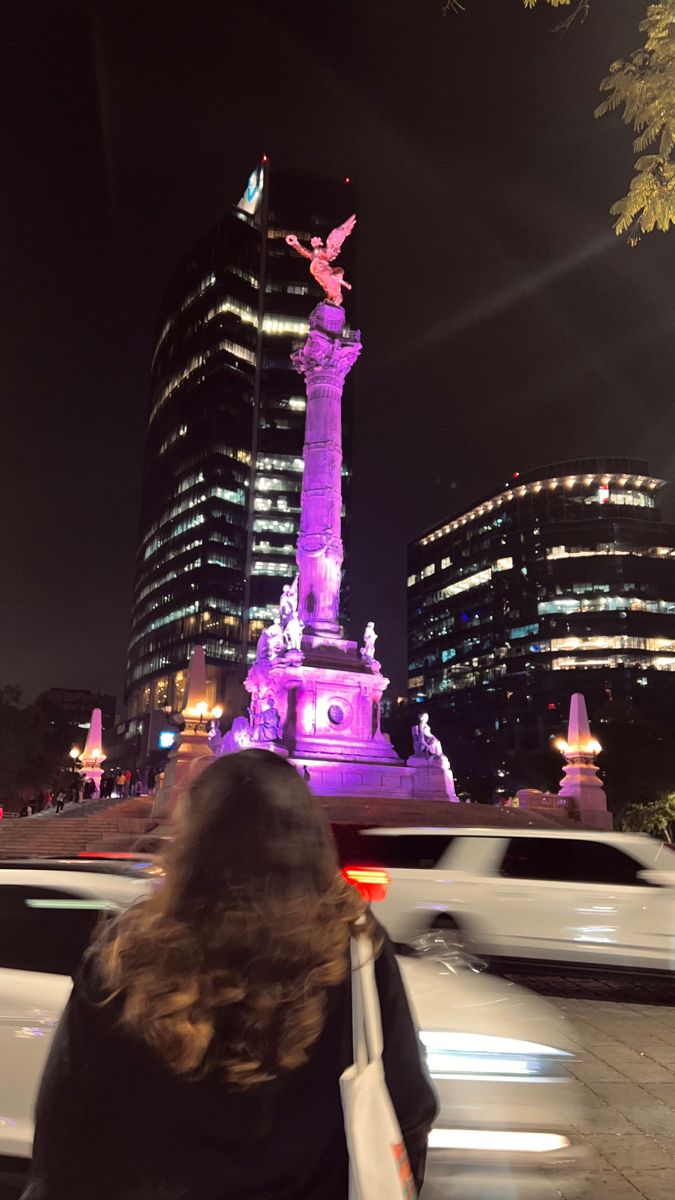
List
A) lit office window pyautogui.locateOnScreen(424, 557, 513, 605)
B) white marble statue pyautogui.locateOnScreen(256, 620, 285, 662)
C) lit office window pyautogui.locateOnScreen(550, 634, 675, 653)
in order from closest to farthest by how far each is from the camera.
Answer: white marble statue pyautogui.locateOnScreen(256, 620, 285, 662), lit office window pyautogui.locateOnScreen(550, 634, 675, 653), lit office window pyautogui.locateOnScreen(424, 557, 513, 605)

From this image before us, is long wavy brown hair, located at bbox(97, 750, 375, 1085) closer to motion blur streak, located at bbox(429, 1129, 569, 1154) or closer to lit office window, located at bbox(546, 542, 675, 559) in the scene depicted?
motion blur streak, located at bbox(429, 1129, 569, 1154)

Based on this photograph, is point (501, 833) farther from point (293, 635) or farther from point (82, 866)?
point (293, 635)

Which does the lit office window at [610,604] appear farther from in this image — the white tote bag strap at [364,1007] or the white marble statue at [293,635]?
the white tote bag strap at [364,1007]

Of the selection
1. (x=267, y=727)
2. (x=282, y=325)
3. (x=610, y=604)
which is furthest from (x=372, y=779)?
(x=282, y=325)

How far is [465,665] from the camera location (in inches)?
4894

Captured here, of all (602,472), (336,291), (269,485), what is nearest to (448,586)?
(602,472)

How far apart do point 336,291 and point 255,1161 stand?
44932 mm

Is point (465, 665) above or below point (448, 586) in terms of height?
below

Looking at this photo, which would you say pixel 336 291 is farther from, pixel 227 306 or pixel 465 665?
pixel 465 665

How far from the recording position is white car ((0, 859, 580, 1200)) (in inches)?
158

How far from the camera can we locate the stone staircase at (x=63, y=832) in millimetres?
25031

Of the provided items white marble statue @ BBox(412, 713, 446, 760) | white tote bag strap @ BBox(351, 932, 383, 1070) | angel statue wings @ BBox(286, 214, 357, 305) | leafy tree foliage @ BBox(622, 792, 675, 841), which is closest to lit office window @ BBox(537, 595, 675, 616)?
leafy tree foliage @ BBox(622, 792, 675, 841)

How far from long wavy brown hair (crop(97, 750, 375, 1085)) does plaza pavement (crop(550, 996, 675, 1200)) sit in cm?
370

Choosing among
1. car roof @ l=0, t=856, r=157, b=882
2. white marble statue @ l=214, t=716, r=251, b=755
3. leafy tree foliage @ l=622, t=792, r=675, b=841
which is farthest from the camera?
leafy tree foliage @ l=622, t=792, r=675, b=841
